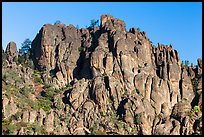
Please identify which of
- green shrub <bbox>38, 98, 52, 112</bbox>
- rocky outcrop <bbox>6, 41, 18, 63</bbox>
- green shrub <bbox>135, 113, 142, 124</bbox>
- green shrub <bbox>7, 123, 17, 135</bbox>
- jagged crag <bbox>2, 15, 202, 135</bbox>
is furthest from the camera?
rocky outcrop <bbox>6, 41, 18, 63</bbox>

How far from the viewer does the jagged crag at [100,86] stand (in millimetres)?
75188

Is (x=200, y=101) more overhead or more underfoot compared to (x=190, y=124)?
more overhead

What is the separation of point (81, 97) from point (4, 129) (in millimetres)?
18179

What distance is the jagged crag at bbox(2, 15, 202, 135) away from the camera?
247ft

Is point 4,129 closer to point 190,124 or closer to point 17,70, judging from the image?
point 17,70

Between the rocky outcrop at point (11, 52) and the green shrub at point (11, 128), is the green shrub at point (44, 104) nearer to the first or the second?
the green shrub at point (11, 128)

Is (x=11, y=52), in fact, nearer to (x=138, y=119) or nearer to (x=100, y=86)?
(x=100, y=86)

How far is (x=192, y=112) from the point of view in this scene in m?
79.5

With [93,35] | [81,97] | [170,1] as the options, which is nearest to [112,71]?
[81,97]

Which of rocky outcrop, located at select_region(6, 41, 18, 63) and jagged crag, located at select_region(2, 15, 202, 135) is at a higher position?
rocky outcrop, located at select_region(6, 41, 18, 63)

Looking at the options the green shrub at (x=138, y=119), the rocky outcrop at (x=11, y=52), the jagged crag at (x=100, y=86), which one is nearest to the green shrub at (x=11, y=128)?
the jagged crag at (x=100, y=86)

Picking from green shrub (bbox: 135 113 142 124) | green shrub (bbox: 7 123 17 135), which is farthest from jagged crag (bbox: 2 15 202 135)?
green shrub (bbox: 135 113 142 124)

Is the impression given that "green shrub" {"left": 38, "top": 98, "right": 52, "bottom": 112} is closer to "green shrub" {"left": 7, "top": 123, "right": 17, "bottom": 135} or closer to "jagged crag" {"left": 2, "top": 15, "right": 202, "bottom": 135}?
"jagged crag" {"left": 2, "top": 15, "right": 202, "bottom": 135}

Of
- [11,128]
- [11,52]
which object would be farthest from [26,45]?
[11,128]
